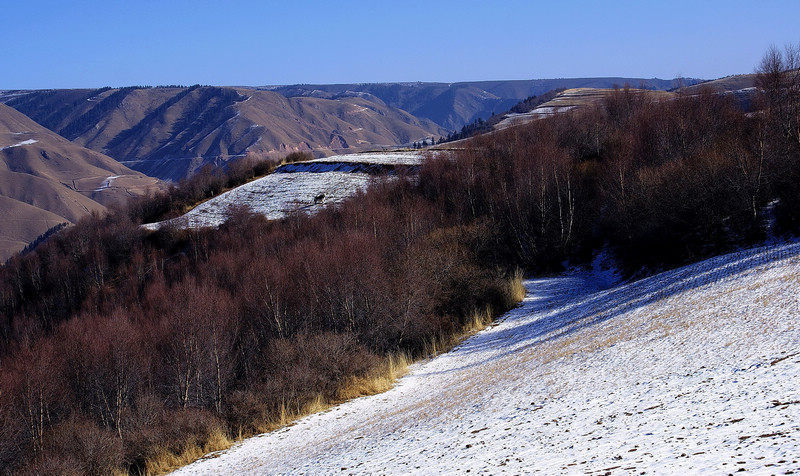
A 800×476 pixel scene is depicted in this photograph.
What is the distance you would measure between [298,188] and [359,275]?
48.4 m

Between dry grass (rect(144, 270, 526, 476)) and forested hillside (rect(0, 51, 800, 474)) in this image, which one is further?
forested hillside (rect(0, 51, 800, 474))

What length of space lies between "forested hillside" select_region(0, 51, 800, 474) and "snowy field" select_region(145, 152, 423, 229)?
6633 millimetres

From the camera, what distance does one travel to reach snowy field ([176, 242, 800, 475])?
419 inches

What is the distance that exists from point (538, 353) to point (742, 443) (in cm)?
1441

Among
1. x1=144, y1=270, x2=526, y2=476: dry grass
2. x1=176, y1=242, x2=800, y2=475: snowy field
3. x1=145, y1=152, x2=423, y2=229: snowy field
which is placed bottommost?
x1=144, y1=270, x2=526, y2=476: dry grass

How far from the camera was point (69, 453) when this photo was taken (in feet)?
75.2

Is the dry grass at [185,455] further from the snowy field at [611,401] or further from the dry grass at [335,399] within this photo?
the snowy field at [611,401]

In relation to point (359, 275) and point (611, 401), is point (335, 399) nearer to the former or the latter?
point (611, 401)

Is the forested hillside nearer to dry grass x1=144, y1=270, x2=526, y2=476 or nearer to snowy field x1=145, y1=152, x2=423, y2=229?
dry grass x1=144, y1=270, x2=526, y2=476

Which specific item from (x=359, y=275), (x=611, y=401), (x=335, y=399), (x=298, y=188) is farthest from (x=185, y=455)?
(x=298, y=188)

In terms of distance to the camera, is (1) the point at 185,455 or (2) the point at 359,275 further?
(2) the point at 359,275

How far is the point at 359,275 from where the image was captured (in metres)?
41.5

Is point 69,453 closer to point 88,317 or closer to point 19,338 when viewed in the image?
point 88,317

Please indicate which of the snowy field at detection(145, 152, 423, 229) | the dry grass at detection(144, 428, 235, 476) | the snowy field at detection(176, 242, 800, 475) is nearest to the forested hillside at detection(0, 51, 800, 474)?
the dry grass at detection(144, 428, 235, 476)
